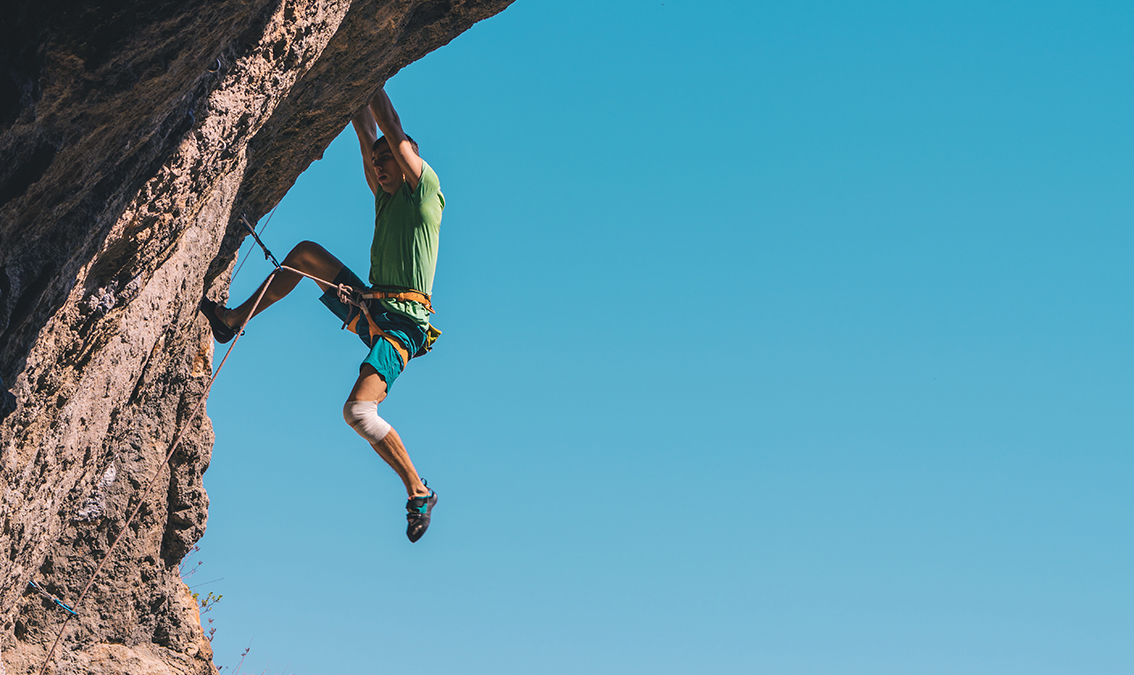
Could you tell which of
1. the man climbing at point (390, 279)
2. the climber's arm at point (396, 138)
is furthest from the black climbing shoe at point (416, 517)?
the climber's arm at point (396, 138)

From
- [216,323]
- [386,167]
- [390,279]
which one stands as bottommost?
[216,323]

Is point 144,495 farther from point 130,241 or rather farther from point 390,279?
point 130,241

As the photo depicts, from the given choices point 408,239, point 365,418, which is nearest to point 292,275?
point 408,239

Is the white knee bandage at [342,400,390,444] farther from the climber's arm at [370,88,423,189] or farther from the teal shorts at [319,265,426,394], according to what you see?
the climber's arm at [370,88,423,189]

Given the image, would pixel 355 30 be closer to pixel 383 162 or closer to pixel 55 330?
pixel 383 162

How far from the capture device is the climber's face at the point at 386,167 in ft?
19.1

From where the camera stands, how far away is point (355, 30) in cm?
458

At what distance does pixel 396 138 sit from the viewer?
18.4 ft

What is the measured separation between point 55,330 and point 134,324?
96 cm

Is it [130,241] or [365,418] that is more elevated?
[365,418]

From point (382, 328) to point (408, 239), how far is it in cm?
56

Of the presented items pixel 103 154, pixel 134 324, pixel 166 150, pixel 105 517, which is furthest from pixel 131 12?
pixel 105 517

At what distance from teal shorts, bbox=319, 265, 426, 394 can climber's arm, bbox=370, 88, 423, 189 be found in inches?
29.1

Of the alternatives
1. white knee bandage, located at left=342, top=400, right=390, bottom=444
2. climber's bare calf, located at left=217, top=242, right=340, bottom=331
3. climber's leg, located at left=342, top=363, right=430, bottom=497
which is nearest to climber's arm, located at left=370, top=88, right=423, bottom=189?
climber's bare calf, located at left=217, top=242, right=340, bottom=331
